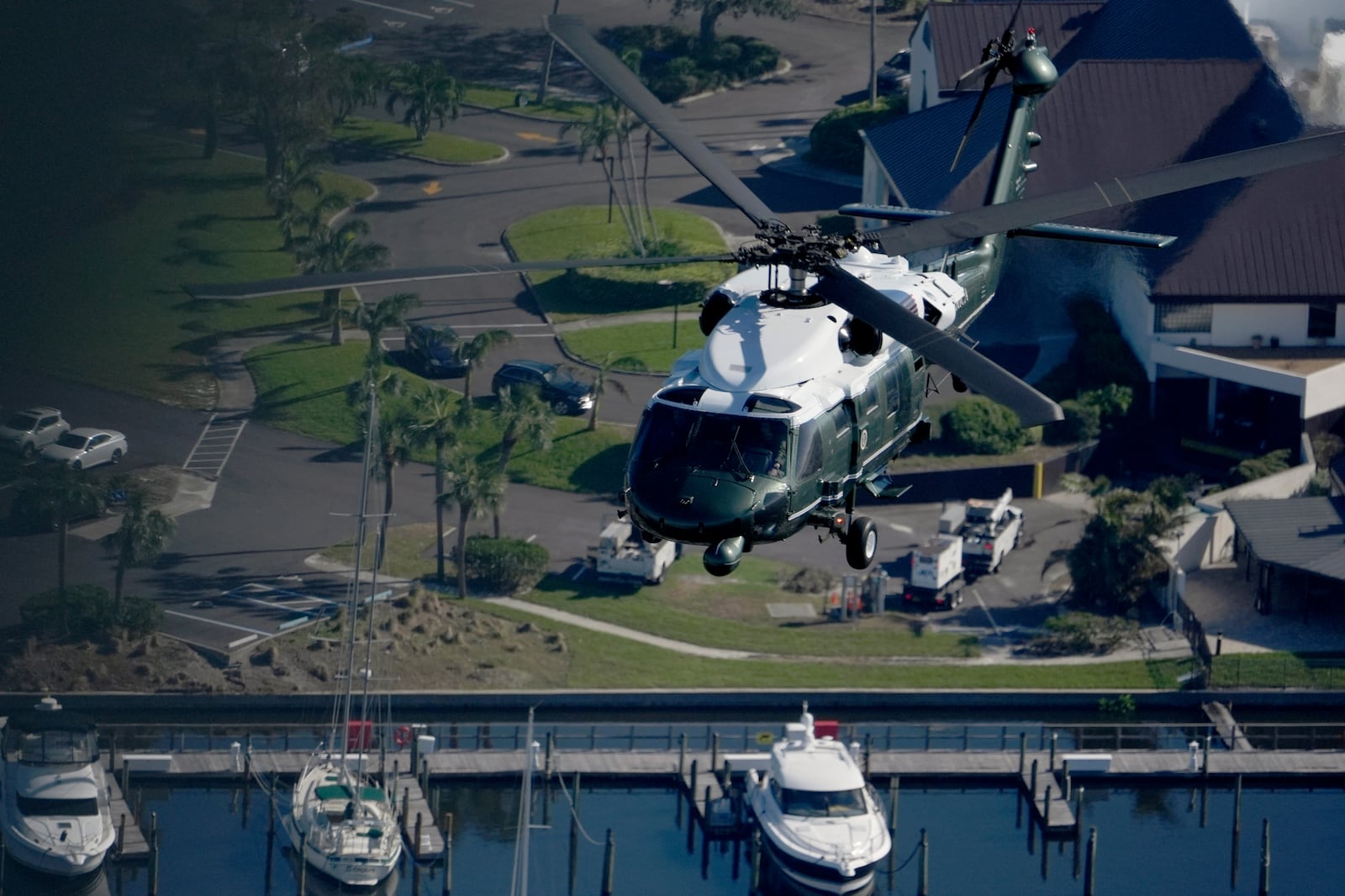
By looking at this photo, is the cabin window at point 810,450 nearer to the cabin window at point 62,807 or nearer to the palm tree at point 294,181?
the cabin window at point 62,807

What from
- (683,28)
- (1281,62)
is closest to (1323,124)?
(1281,62)

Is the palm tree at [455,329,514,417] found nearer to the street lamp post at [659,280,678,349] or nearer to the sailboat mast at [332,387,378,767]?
the street lamp post at [659,280,678,349]

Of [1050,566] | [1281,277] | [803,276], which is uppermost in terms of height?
[803,276]

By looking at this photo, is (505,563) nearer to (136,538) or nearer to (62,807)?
(136,538)

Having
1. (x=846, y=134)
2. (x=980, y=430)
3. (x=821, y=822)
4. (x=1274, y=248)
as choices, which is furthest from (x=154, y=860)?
(x=846, y=134)

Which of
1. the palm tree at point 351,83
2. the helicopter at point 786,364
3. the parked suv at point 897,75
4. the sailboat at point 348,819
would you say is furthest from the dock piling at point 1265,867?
the palm tree at point 351,83

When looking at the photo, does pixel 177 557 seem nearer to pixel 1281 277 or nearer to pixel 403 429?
pixel 403 429
